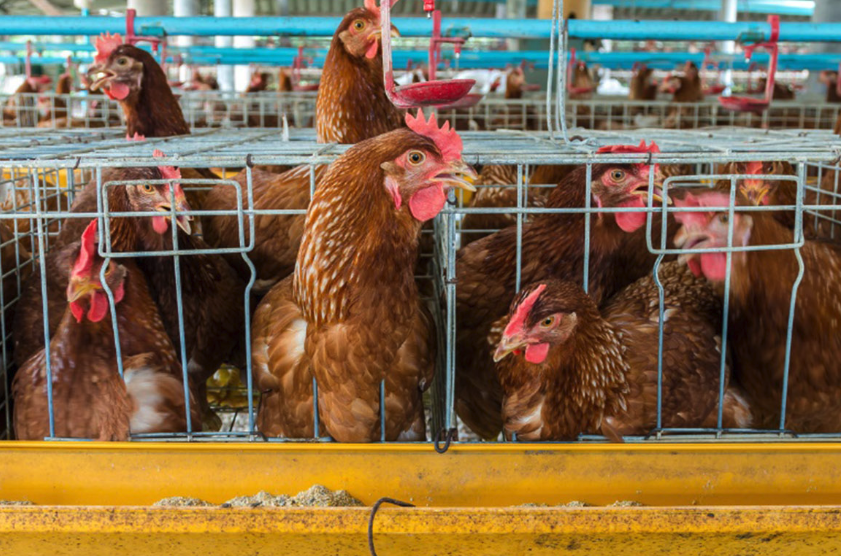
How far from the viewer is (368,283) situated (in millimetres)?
1324

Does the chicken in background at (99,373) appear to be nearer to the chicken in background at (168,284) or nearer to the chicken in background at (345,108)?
the chicken in background at (168,284)

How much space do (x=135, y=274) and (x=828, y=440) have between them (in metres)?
1.40

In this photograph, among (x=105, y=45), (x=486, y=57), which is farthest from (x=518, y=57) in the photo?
(x=105, y=45)

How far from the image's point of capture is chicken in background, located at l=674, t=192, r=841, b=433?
4.99ft

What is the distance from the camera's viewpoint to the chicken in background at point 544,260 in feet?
5.47

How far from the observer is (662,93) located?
7.69 metres

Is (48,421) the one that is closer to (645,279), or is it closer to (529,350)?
(529,350)

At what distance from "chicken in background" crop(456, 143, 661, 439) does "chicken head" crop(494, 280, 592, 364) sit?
0.21 metres

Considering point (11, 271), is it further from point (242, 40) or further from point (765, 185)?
point (242, 40)

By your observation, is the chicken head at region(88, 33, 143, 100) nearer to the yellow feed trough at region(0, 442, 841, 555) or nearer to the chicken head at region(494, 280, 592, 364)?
the yellow feed trough at region(0, 442, 841, 555)

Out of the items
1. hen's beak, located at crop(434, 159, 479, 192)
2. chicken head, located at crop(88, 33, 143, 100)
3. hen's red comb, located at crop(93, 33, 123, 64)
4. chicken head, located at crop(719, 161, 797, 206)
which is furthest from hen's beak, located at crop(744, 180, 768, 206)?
hen's red comb, located at crop(93, 33, 123, 64)

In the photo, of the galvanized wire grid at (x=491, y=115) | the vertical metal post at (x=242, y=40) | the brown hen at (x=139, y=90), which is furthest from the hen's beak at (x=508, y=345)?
the vertical metal post at (x=242, y=40)

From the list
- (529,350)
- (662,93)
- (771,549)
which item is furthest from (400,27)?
(662,93)

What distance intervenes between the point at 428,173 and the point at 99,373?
0.77 meters
